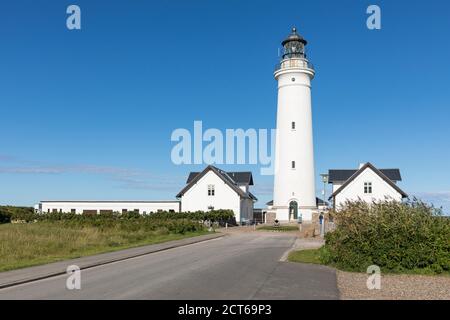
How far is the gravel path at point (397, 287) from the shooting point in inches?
430

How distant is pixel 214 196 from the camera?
5303 cm

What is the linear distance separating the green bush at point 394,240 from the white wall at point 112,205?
41.9 meters

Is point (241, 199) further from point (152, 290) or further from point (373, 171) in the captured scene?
point (152, 290)

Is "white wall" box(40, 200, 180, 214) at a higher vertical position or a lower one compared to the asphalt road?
higher

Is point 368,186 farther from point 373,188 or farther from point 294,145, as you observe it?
point 294,145

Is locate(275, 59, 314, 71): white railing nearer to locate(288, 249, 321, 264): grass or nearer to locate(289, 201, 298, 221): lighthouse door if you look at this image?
locate(289, 201, 298, 221): lighthouse door

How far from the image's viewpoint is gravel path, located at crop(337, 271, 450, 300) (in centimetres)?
→ 1091

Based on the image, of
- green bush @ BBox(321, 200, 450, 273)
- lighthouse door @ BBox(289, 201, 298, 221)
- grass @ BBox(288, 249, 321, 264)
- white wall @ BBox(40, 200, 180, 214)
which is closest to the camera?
green bush @ BBox(321, 200, 450, 273)

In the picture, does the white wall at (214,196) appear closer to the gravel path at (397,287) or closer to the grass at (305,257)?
the grass at (305,257)

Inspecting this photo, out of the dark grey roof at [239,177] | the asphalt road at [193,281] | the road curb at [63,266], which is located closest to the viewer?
the asphalt road at [193,281]

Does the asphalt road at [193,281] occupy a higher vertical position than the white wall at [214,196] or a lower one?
lower

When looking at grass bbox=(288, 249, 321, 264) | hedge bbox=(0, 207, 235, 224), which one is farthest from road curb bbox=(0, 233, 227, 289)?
hedge bbox=(0, 207, 235, 224)

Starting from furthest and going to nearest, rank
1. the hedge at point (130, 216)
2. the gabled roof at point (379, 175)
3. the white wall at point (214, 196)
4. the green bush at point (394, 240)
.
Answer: the white wall at point (214, 196)
the gabled roof at point (379, 175)
the hedge at point (130, 216)
the green bush at point (394, 240)

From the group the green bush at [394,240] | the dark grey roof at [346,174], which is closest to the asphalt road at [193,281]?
the green bush at [394,240]
